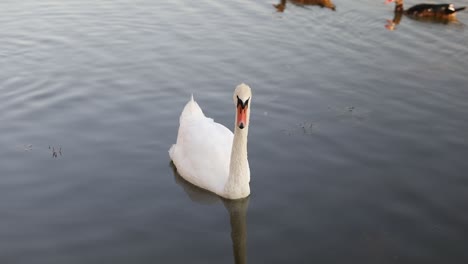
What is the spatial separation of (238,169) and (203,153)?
84 centimetres

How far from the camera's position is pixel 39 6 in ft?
66.5

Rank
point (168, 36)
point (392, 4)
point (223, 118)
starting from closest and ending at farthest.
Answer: point (223, 118)
point (168, 36)
point (392, 4)

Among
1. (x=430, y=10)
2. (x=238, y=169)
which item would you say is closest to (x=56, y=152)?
(x=238, y=169)

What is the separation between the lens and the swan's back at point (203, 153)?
1011 centimetres

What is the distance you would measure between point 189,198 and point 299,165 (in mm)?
2049

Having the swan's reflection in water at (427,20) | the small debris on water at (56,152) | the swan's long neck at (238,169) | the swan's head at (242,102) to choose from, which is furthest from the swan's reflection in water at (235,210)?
the swan's reflection in water at (427,20)

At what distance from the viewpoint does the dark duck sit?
18.9m

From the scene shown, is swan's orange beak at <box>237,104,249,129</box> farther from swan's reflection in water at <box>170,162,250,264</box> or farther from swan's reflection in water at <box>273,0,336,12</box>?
swan's reflection in water at <box>273,0,336,12</box>

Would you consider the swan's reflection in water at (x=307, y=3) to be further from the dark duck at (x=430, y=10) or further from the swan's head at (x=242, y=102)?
the swan's head at (x=242, y=102)

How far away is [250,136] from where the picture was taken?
1195 cm

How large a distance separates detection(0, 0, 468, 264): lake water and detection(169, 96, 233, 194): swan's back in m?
0.28

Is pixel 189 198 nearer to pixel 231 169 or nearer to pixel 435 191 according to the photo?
pixel 231 169

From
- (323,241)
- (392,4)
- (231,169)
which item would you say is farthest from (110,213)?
(392,4)

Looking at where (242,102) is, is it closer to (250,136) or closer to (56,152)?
(250,136)
